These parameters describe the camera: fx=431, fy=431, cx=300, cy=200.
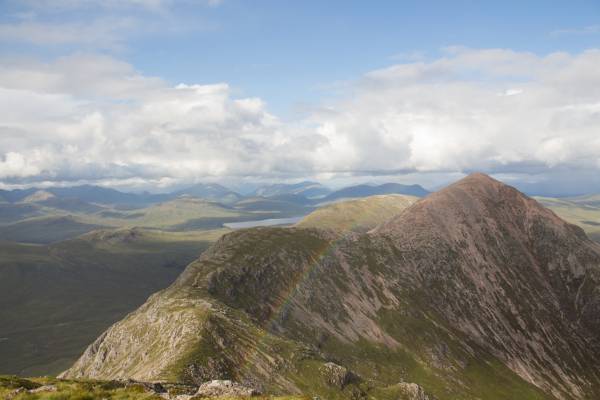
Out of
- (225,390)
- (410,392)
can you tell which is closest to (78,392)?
(225,390)

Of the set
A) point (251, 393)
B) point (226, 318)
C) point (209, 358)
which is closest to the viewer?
point (251, 393)

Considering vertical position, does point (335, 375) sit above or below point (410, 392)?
above

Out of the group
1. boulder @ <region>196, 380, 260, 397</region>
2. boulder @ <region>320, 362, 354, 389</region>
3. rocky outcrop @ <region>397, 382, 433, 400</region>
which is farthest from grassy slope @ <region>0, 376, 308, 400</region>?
rocky outcrop @ <region>397, 382, 433, 400</region>

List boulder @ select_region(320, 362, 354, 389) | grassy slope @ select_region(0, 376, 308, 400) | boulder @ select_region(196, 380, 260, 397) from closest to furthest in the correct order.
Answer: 1. grassy slope @ select_region(0, 376, 308, 400)
2. boulder @ select_region(196, 380, 260, 397)
3. boulder @ select_region(320, 362, 354, 389)

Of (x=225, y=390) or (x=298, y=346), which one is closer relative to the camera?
(x=225, y=390)

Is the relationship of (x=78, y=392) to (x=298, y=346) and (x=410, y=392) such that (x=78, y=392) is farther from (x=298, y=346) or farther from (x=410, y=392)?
(x=410, y=392)

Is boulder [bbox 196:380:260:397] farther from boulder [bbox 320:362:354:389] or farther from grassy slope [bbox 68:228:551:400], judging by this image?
boulder [bbox 320:362:354:389]

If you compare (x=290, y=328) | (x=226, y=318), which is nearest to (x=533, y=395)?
(x=290, y=328)

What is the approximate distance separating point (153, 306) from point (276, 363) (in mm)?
48890

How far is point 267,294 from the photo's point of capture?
164m

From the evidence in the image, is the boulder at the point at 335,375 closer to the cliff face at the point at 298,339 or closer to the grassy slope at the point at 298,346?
the cliff face at the point at 298,339

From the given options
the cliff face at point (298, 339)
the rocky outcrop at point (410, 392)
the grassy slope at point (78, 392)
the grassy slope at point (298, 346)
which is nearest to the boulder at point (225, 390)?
the grassy slope at point (78, 392)

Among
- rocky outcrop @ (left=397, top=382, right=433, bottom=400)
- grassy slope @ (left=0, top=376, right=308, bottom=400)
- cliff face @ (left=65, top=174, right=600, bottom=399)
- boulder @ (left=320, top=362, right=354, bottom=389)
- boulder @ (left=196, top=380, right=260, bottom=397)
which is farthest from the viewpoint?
rocky outcrop @ (left=397, top=382, right=433, bottom=400)

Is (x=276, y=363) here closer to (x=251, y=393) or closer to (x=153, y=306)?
(x=153, y=306)
